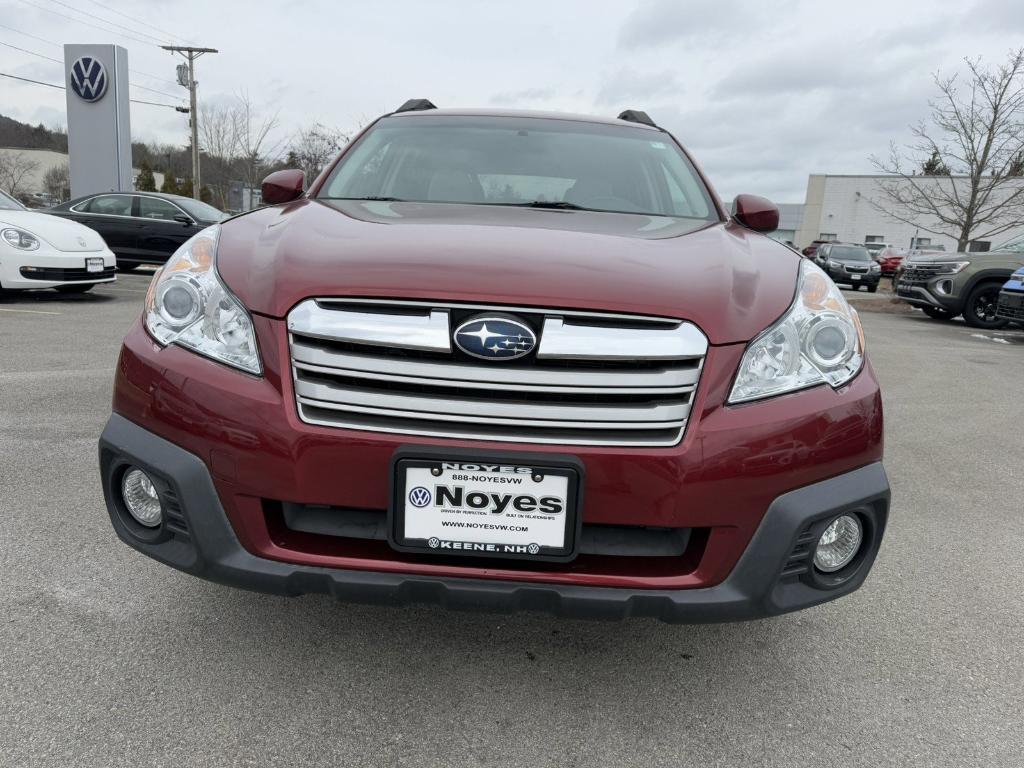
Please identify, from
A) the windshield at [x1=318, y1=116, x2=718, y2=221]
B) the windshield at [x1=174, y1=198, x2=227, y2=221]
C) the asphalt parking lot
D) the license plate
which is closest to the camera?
the license plate

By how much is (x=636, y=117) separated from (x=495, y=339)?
242 cm

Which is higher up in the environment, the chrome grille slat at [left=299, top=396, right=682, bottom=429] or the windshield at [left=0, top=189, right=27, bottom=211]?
the windshield at [left=0, top=189, right=27, bottom=211]

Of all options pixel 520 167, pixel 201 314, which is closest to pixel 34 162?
pixel 520 167

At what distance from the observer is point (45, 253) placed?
8.04 meters

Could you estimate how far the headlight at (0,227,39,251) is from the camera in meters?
7.90

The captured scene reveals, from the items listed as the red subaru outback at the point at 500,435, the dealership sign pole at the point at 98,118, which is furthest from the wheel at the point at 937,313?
the dealership sign pole at the point at 98,118

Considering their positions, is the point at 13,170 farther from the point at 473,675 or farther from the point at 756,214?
the point at 473,675

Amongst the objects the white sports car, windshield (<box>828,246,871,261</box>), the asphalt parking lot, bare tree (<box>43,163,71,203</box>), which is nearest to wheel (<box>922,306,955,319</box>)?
the asphalt parking lot

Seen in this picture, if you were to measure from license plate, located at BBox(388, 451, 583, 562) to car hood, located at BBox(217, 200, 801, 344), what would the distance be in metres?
0.35

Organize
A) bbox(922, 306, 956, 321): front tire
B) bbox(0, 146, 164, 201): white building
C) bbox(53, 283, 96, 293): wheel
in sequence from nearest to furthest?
bbox(53, 283, 96, 293): wheel, bbox(922, 306, 956, 321): front tire, bbox(0, 146, 164, 201): white building

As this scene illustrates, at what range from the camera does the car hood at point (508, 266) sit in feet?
5.39

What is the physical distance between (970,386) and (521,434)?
608cm

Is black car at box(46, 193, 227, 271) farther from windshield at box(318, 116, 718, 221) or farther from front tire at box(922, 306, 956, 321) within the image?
front tire at box(922, 306, 956, 321)

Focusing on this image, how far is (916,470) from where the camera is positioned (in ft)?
12.7
